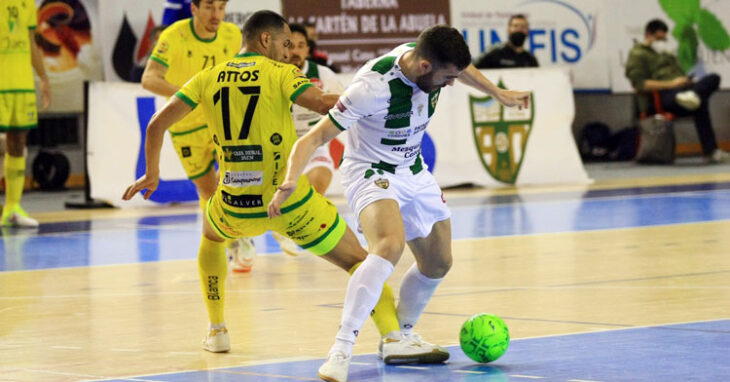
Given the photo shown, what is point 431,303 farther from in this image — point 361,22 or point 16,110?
point 361,22

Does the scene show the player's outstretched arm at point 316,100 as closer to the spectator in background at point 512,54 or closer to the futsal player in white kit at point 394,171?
the futsal player in white kit at point 394,171

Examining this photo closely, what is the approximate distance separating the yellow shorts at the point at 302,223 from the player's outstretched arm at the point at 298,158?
439 millimetres

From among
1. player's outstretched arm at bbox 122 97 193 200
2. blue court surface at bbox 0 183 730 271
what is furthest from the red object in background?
player's outstretched arm at bbox 122 97 193 200

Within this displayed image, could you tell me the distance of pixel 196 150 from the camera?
9.38 metres

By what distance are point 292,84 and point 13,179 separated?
7.76m

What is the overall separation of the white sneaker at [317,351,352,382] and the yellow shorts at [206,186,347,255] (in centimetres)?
84

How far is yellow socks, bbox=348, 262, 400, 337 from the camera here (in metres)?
5.92

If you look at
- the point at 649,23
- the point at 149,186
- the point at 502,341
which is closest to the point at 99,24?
the point at 649,23

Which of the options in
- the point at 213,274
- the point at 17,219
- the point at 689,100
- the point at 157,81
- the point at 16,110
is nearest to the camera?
the point at 213,274

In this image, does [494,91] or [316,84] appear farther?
[316,84]

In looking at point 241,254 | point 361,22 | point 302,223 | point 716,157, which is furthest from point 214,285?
point 716,157

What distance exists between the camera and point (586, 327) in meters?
6.46

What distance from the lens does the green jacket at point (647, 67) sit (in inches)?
778

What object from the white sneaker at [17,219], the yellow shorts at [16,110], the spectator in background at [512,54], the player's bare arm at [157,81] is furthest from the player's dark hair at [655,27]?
the player's bare arm at [157,81]
